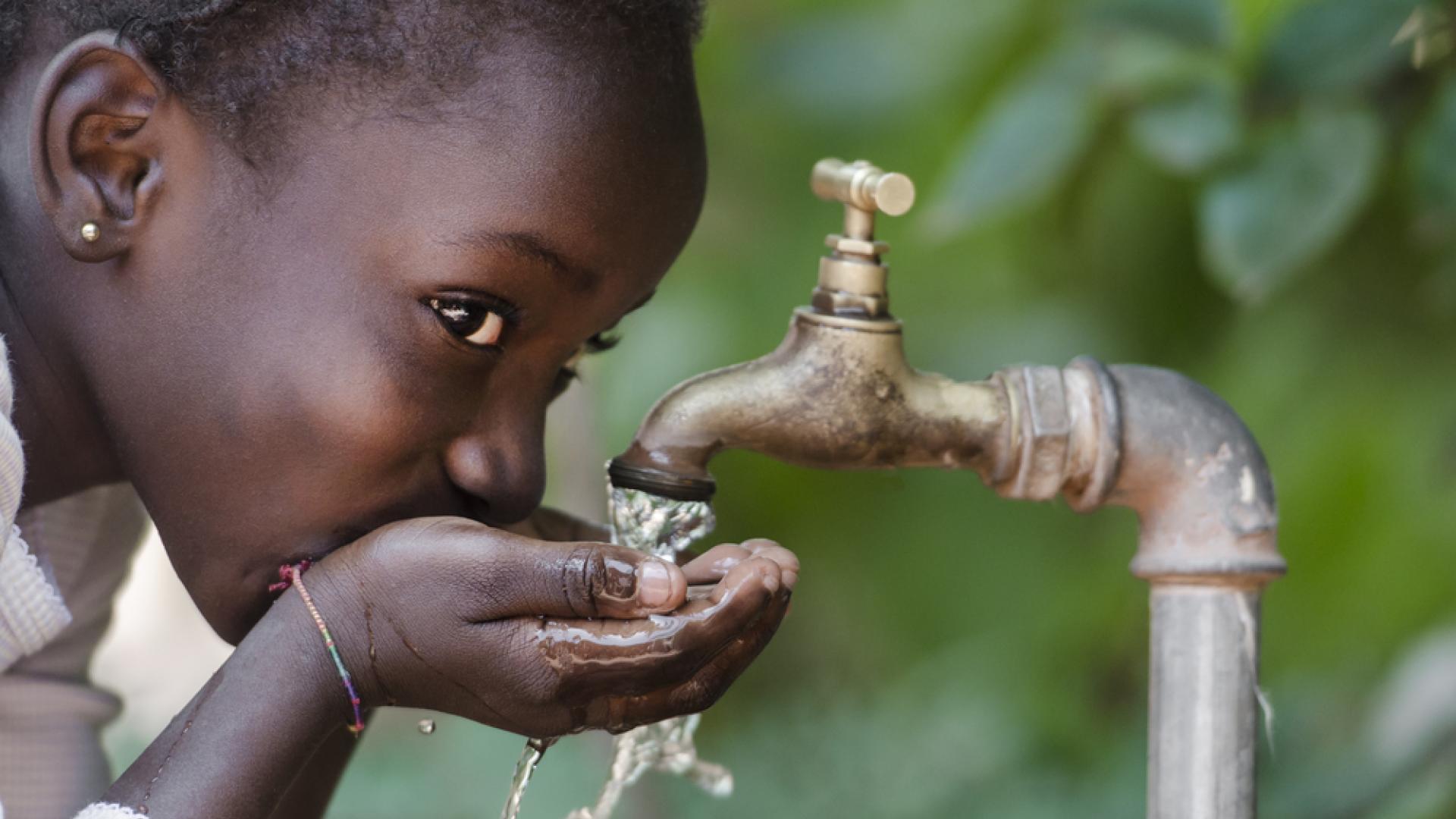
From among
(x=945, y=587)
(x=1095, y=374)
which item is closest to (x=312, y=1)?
(x=1095, y=374)

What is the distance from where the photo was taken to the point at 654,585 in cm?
81

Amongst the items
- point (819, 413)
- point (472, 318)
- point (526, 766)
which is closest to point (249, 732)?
point (526, 766)

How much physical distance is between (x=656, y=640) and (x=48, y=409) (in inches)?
19.6

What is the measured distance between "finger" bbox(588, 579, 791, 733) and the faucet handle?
0.25 m

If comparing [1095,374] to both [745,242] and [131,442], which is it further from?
[745,242]

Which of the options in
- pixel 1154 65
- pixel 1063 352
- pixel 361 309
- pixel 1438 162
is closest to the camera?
pixel 361 309

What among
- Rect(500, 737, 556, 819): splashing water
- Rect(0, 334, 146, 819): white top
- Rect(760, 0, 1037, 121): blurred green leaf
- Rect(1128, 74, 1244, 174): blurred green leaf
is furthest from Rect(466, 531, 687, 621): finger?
Rect(760, 0, 1037, 121): blurred green leaf

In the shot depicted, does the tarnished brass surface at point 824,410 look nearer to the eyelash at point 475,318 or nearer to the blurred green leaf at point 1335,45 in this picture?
the eyelash at point 475,318

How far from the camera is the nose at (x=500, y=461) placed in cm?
95

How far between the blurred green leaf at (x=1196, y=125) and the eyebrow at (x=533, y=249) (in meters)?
0.52

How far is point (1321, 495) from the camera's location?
1.67 meters

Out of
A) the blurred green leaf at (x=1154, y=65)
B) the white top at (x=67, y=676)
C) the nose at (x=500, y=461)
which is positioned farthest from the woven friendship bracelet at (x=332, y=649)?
the blurred green leaf at (x=1154, y=65)

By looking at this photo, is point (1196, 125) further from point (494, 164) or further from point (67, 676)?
point (67, 676)

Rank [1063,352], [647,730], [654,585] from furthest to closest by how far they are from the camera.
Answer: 1. [1063,352]
2. [647,730]
3. [654,585]
